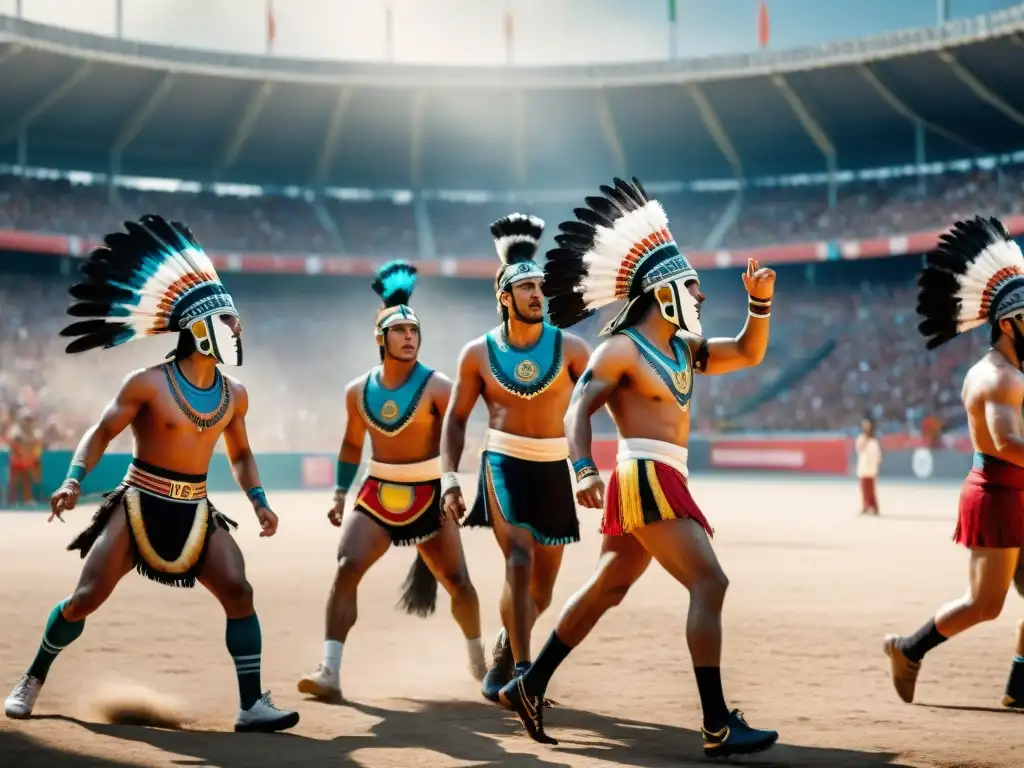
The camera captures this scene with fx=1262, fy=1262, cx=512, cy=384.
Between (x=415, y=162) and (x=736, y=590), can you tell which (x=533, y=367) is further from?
(x=415, y=162)

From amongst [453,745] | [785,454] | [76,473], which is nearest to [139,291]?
[76,473]

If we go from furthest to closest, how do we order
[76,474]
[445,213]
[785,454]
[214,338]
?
[445,213] < [785,454] < [214,338] < [76,474]

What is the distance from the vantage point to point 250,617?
538 centimetres

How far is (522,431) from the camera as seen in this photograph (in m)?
6.12

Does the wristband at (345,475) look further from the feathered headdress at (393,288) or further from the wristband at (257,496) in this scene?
the wristband at (257,496)

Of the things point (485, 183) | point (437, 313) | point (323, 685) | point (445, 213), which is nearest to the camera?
point (323, 685)

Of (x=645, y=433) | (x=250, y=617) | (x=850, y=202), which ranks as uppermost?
(x=850, y=202)

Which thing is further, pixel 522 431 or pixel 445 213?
pixel 445 213

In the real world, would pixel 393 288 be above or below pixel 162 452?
above

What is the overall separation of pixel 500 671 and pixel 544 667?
1.02 meters

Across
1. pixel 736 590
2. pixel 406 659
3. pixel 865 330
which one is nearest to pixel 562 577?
pixel 736 590

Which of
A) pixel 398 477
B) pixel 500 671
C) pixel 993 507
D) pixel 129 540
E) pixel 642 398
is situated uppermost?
pixel 642 398

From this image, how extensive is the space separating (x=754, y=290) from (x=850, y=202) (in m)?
32.5

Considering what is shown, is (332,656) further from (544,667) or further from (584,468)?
(584,468)
